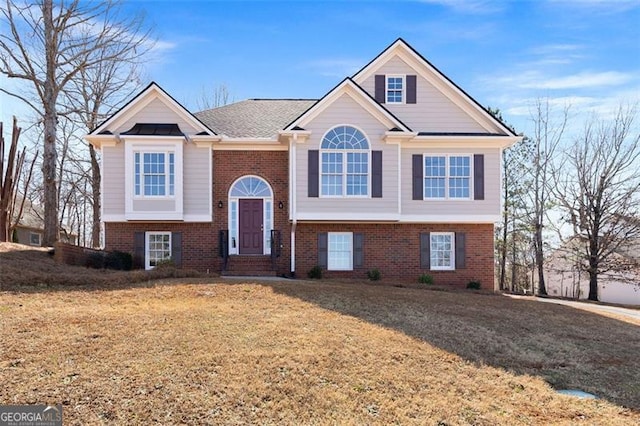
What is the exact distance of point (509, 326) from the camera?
1099cm

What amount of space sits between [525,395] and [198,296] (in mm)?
7071

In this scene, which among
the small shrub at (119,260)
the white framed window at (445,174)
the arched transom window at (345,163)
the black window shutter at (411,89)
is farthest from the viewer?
the black window shutter at (411,89)

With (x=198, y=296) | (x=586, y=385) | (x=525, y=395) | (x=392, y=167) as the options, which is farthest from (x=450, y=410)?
(x=392, y=167)

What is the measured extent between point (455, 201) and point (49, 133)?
15040 mm

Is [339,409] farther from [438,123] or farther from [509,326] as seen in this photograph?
[438,123]

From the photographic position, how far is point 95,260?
16219 millimetres

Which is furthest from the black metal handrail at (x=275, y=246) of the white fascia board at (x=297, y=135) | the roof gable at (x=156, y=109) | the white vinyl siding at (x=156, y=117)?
the white vinyl siding at (x=156, y=117)

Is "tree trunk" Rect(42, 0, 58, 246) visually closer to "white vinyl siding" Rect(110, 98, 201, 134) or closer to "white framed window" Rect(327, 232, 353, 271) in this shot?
"white vinyl siding" Rect(110, 98, 201, 134)

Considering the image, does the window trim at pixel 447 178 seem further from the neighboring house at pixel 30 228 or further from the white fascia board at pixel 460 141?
the neighboring house at pixel 30 228

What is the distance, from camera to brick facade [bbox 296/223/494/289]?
59.8 ft

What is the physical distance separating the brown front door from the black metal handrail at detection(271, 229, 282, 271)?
0.63m

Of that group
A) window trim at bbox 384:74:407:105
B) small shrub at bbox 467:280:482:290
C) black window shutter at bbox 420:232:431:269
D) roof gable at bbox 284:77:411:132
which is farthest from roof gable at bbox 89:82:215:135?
small shrub at bbox 467:280:482:290

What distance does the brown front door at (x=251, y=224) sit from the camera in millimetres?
18398

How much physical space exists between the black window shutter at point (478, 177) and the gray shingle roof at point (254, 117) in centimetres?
685
